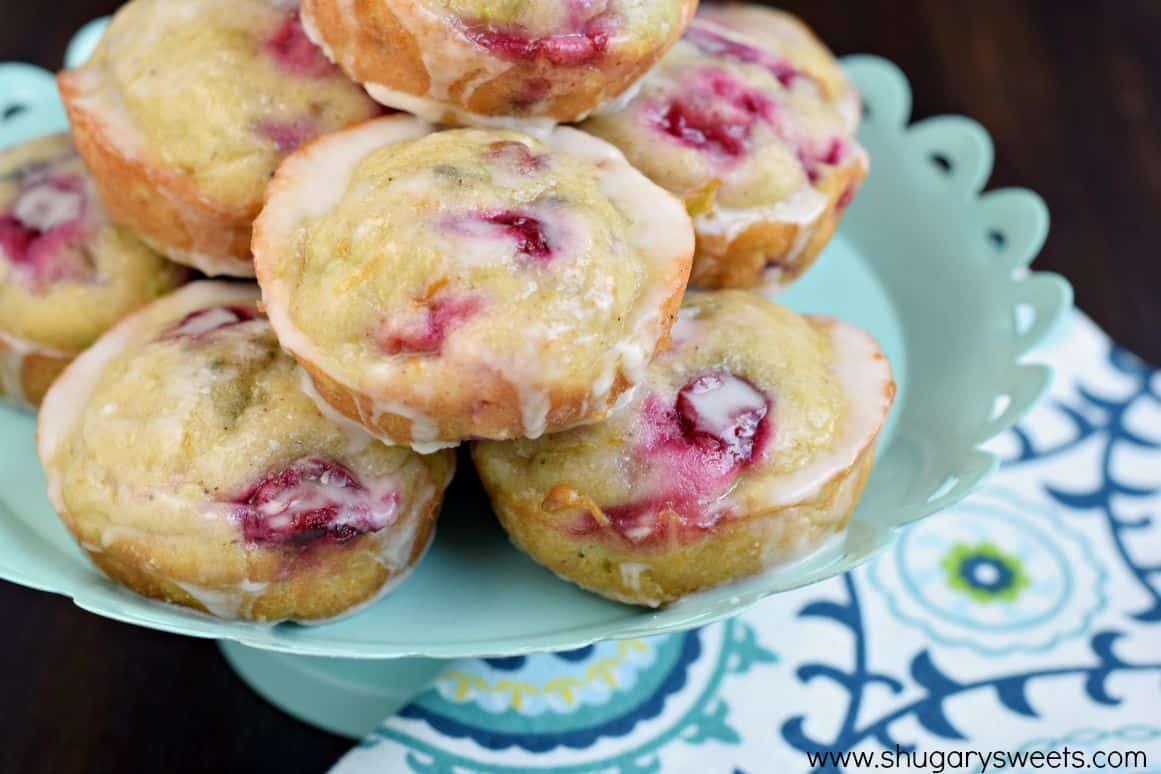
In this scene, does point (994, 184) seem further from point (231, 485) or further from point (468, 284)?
point (231, 485)

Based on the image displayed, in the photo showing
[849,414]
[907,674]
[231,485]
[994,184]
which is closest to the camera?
[231,485]

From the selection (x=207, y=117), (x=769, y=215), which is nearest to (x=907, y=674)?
(x=769, y=215)

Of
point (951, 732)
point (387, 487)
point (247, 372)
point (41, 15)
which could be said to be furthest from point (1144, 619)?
point (41, 15)

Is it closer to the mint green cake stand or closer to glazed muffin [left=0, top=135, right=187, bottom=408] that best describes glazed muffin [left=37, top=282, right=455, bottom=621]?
the mint green cake stand

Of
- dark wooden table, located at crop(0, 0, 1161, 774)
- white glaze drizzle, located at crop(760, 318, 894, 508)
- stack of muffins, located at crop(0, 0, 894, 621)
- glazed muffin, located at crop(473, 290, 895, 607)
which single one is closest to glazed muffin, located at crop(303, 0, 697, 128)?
stack of muffins, located at crop(0, 0, 894, 621)

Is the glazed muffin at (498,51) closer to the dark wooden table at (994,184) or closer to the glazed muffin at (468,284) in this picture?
the glazed muffin at (468,284)

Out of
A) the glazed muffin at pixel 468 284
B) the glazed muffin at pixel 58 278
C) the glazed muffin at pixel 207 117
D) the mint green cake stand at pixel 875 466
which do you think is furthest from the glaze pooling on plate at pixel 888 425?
the glazed muffin at pixel 207 117

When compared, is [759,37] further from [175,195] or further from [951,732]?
[951,732]
